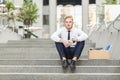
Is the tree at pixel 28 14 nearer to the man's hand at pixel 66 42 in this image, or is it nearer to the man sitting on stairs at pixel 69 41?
the man sitting on stairs at pixel 69 41

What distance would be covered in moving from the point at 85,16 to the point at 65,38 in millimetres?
54187

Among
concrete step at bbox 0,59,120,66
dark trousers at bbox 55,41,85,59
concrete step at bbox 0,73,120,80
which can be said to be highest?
dark trousers at bbox 55,41,85,59

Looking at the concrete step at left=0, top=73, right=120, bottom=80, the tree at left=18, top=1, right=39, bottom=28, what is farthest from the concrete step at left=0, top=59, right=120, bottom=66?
the tree at left=18, top=1, right=39, bottom=28

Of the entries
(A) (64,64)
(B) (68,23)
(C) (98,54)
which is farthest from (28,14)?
(A) (64,64)

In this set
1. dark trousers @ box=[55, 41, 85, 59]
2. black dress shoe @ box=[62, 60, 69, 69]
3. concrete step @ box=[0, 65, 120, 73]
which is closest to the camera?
black dress shoe @ box=[62, 60, 69, 69]

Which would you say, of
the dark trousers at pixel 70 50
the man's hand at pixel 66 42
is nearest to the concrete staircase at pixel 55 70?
the dark trousers at pixel 70 50

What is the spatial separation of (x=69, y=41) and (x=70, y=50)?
0.22 m

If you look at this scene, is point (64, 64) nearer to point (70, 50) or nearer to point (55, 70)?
point (55, 70)

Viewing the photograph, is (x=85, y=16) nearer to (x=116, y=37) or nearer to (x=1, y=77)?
(x=116, y=37)

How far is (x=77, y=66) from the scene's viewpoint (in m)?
Result: 9.86

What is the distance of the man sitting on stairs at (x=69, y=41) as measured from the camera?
392 inches

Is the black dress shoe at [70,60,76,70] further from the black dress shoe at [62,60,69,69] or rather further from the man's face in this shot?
the man's face

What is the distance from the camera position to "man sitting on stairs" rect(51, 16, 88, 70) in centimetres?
994

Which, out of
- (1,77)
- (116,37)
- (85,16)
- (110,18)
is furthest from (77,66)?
(85,16)
